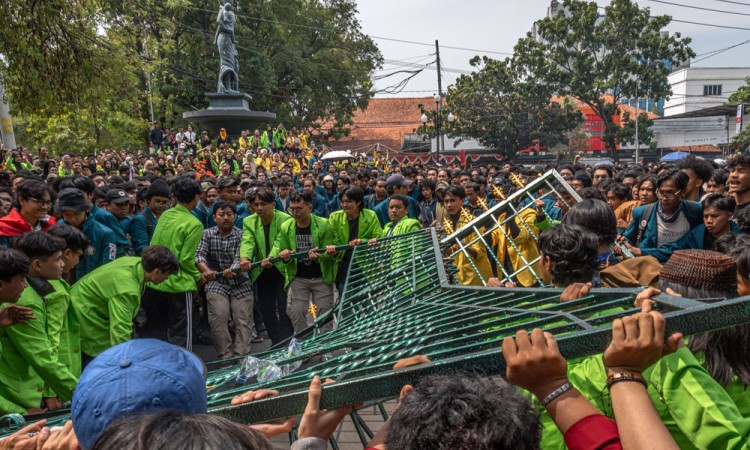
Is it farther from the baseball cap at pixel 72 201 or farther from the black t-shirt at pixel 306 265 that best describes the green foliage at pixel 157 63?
the black t-shirt at pixel 306 265

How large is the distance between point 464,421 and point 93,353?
3.27 metres

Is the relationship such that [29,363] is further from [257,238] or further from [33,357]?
[257,238]

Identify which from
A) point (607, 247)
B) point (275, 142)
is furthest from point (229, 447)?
point (275, 142)

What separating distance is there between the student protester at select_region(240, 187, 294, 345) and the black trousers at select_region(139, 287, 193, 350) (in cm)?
64

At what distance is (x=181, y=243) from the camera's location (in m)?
4.85

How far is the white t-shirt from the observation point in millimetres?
4516

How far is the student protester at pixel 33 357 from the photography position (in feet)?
9.22

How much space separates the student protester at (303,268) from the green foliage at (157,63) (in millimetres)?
5260

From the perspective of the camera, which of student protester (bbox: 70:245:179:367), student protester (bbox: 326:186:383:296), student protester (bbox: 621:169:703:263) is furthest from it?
student protester (bbox: 326:186:383:296)

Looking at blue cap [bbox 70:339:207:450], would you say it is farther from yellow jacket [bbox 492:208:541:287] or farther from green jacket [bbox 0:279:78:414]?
yellow jacket [bbox 492:208:541:287]

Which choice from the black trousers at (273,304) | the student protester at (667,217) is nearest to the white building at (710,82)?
the student protester at (667,217)

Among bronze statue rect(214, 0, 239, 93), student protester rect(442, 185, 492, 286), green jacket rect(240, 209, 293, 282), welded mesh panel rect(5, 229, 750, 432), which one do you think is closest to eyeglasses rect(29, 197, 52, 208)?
green jacket rect(240, 209, 293, 282)

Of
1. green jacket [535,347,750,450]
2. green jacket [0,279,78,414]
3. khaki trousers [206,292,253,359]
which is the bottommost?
khaki trousers [206,292,253,359]

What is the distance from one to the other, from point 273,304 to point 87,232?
1.92 m
